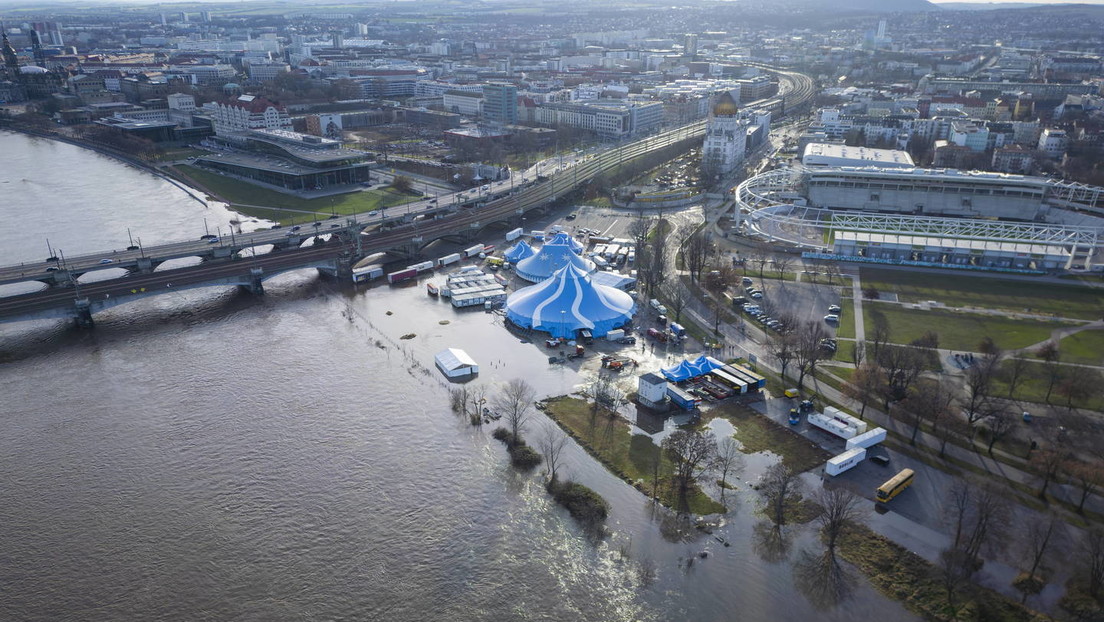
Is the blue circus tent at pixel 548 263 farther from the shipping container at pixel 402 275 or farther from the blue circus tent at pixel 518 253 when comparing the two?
the shipping container at pixel 402 275

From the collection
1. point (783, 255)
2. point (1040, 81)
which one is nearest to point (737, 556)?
point (783, 255)

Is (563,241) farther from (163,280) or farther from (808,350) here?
(163,280)

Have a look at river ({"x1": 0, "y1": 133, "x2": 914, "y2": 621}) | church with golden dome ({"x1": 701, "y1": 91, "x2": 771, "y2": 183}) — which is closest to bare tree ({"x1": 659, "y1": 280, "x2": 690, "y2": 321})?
river ({"x1": 0, "y1": 133, "x2": 914, "y2": 621})

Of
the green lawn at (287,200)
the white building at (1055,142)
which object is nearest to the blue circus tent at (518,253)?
the green lawn at (287,200)

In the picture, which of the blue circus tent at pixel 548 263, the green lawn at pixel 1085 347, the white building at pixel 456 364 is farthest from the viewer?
the blue circus tent at pixel 548 263

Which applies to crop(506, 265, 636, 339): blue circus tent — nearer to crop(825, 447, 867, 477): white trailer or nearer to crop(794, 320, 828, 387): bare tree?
crop(794, 320, 828, 387): bare tree

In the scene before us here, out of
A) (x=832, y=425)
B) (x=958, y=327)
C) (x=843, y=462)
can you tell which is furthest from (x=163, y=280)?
(x=958, y=327)

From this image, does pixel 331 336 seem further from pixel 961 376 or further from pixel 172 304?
pixel 961 376
